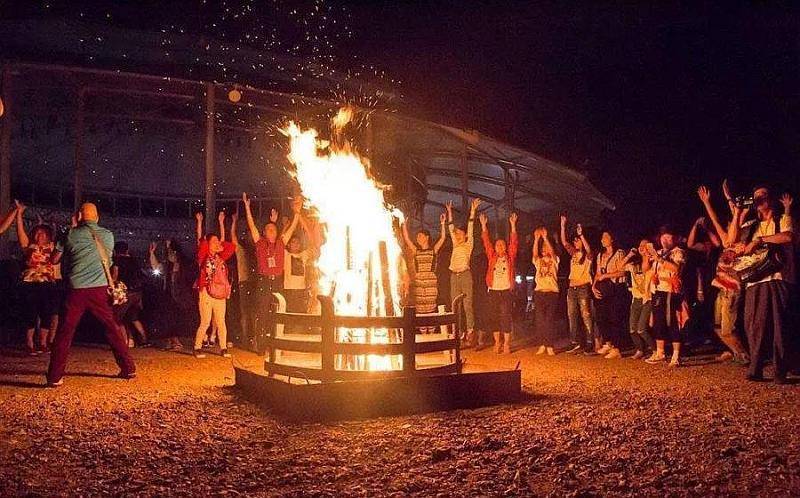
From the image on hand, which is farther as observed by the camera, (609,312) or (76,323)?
(609,312)

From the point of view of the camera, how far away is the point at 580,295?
35.3 ft

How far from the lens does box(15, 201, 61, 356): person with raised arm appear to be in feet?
32.4

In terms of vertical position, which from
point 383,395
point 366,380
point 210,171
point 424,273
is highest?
point 210,171

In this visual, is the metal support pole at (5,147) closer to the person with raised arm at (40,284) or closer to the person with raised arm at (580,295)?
the person with raised arm at (40,284)

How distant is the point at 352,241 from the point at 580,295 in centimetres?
456

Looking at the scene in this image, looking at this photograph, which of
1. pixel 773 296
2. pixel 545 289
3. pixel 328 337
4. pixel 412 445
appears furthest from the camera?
pixel 545 289

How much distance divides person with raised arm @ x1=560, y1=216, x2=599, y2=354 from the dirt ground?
3.10m

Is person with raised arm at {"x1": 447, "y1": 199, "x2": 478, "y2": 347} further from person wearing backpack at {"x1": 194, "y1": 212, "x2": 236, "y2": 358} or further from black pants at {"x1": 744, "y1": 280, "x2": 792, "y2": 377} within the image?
black pants at {"x1": 744, "y1": 280, "x2": 792, "y2": 377}

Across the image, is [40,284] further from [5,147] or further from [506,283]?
[506,283]

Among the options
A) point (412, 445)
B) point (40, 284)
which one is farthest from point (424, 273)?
point (40, 284)

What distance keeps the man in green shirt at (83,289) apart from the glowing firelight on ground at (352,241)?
2.62 metres

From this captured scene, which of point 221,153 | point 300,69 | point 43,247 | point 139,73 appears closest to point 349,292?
point 43,247

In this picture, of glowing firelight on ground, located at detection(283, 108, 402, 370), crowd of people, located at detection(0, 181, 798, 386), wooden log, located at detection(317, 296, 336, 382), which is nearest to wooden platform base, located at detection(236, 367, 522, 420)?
wooden log, located at detection(317, 296, 336, 382)

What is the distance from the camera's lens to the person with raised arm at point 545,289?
10891 mm
